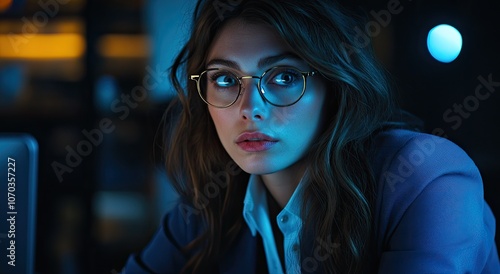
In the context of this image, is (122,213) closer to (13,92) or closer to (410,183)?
(13,92)

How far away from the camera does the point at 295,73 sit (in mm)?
1087

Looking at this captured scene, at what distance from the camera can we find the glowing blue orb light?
1394 millimetres

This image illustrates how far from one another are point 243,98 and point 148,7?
892mm

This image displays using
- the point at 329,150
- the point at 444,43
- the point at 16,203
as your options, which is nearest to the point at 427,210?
the point at 329,150

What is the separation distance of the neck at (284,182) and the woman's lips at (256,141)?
161 millimetres

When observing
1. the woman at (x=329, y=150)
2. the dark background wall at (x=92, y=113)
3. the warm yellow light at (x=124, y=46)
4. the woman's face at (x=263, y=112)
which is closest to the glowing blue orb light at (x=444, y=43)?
the woman at (x=329, y=150)

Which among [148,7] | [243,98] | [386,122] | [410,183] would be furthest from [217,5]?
[148,7]

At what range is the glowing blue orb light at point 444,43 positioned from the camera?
4.57 ft

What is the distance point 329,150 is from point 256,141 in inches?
5.5

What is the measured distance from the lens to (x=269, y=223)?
1293 mm

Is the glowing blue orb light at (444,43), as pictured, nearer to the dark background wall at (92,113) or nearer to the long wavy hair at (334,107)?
the long wavy hair at (334,107)

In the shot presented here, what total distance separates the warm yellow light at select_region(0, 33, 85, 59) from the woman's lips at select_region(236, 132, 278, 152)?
984mm

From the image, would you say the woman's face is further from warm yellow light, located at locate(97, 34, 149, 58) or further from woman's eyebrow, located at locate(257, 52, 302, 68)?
warm yellow light, located at locate(97, 34, 149, 58)

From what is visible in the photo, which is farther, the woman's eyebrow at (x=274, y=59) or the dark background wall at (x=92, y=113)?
the dark background wall at (x=92, y=113)
